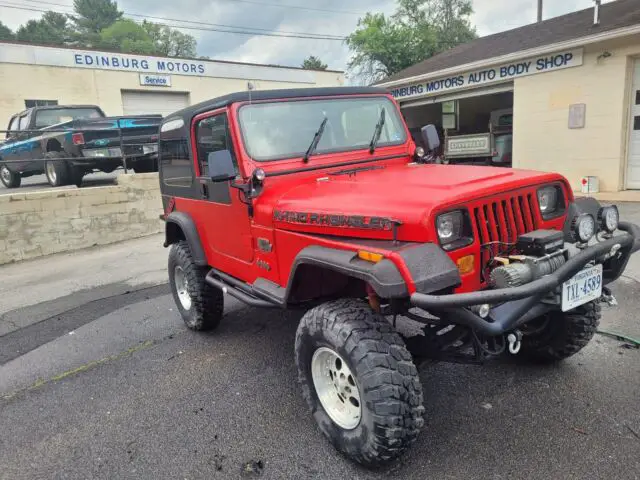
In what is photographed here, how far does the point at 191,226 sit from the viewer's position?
14.4 ft

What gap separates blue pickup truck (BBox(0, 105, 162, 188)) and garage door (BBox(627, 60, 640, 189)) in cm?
928

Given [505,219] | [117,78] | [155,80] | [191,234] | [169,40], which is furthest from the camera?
[169,40]

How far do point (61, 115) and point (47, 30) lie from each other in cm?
4944

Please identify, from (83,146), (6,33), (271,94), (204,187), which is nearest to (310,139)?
(271,94)

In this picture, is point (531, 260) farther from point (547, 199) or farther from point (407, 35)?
point (407, 35)

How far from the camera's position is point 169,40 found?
65062mm

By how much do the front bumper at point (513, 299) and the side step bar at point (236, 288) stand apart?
1294 mm

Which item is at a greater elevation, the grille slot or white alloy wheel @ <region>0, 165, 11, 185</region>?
white alloy wheel @ <region>0, 165, 11, 185</region>

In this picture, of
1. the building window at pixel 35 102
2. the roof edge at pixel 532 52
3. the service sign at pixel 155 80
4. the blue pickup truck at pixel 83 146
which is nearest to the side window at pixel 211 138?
the blue pickup truck at pixel 83 146

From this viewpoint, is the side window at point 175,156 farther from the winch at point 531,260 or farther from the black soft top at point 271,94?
the winch at point 531,260

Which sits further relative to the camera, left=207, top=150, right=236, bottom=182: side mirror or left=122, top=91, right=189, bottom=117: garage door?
left=122, top=91, right=189, bottom=117: garage door

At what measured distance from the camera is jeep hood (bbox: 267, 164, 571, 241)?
2441 mm

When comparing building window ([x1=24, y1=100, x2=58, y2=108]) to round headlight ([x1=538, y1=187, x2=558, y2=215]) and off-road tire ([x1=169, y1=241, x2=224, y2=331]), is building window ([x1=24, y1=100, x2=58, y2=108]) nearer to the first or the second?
off-road tire ([x1=169, y1=241, x2=224, y2=331])

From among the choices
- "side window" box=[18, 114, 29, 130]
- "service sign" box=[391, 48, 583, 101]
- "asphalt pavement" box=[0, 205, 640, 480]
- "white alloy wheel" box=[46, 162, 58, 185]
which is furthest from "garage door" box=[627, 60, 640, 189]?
"side window" box=[18, 114, 29, 130]
